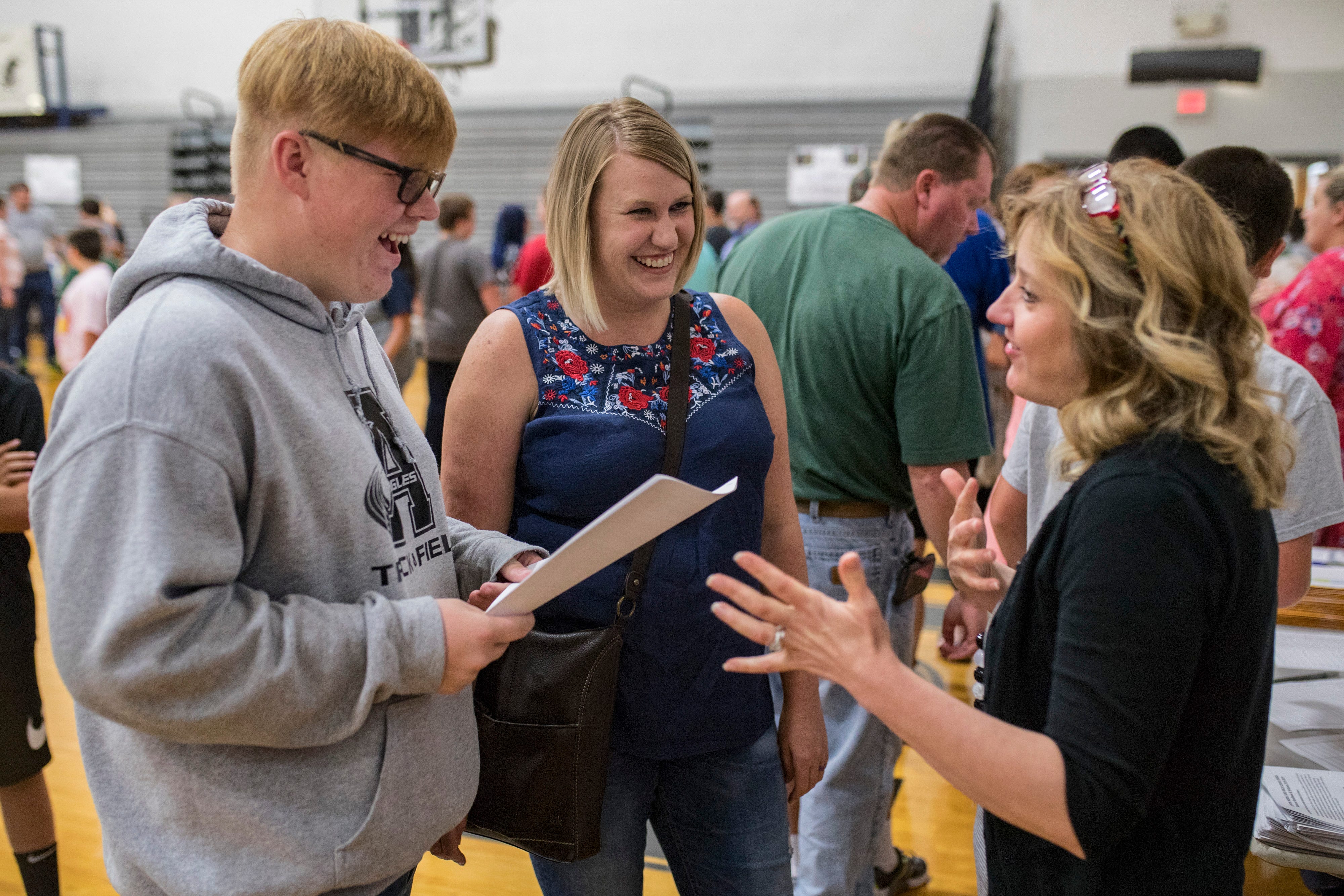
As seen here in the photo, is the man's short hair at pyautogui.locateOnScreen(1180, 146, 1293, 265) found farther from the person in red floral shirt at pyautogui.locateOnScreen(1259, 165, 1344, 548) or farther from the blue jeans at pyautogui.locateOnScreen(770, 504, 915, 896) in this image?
the blue jeans at pyautogui.locateOnScreen(770, 504, 915, 896)

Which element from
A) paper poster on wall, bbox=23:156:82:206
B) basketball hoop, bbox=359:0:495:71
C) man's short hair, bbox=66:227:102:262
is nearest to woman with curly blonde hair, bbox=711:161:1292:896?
man's short hair, bbox=66:227:102:262

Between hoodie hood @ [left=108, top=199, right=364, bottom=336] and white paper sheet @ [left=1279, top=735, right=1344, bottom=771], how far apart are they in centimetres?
180

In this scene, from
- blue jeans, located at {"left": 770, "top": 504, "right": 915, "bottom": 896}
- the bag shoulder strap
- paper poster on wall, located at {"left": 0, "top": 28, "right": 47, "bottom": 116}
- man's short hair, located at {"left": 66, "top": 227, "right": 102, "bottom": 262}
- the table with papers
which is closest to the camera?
the bag shoulder strap

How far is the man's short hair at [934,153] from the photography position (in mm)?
2266

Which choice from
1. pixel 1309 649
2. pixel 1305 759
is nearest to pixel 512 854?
pixel 1305 759

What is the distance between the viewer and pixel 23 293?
10250 millimetres

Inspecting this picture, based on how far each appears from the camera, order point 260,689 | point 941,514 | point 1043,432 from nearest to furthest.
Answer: point 260,689
point 1043,432
point 941,514

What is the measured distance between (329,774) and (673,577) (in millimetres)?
561

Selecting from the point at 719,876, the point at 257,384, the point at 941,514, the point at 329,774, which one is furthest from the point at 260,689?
the point at 941,514

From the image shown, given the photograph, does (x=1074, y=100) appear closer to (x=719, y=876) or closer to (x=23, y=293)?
(x=719, y=876)

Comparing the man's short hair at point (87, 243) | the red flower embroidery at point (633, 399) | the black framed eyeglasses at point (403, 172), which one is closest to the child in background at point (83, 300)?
the man's short hair at point (87, 243)

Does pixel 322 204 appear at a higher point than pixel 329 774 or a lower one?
higher

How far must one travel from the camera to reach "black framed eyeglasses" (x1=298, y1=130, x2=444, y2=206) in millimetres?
976

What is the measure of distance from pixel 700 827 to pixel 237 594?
2.76 ft
